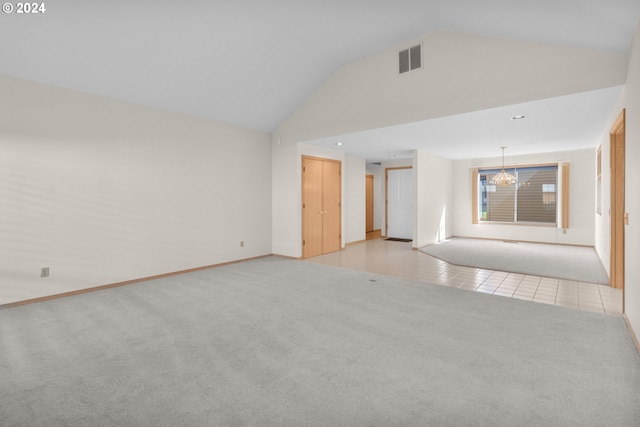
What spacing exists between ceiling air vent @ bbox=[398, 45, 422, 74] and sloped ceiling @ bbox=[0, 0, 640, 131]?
21 cm

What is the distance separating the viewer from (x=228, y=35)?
4051mm

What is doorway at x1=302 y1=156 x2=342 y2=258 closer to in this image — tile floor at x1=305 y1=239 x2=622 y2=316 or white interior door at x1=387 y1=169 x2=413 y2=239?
tile floor at x1=305 y1=239 x2=622 y2=316

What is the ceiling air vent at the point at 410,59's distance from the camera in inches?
177

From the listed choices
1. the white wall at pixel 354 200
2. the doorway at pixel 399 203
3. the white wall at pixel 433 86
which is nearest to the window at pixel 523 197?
the doorway at pixel 399 203

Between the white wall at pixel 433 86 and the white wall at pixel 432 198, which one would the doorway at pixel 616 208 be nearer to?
the white wall at pixel 433 86

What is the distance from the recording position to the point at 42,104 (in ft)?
12.6

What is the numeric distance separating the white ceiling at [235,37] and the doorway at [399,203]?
383 centimetres

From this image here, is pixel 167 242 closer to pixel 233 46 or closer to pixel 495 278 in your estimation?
pixel 233 46

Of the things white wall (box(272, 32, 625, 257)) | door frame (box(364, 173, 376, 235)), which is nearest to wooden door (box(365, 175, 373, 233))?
door frame (box(364, 173, 376, 235))

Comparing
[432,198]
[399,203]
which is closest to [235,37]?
[432,198]

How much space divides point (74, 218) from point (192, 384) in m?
3.26

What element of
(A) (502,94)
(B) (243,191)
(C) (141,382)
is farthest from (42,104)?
(A) (502,94)

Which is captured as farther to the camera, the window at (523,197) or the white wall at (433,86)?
the window at (523,197)

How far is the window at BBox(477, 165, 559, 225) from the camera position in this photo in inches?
323
